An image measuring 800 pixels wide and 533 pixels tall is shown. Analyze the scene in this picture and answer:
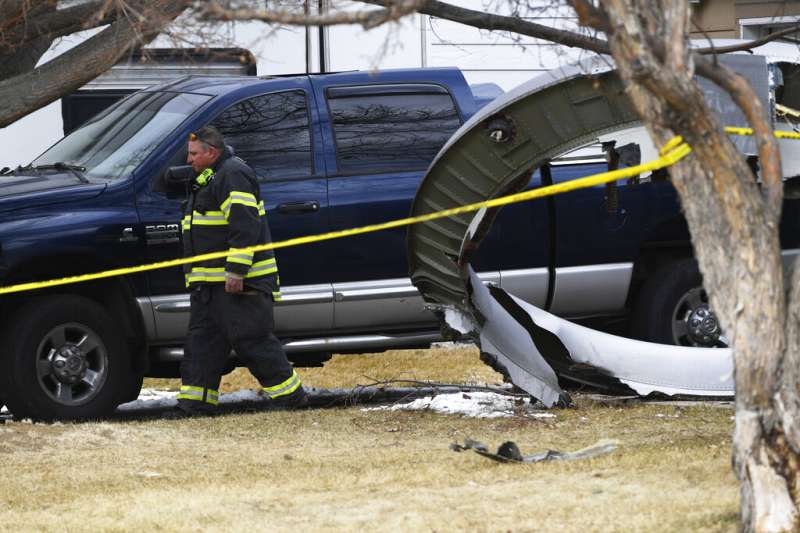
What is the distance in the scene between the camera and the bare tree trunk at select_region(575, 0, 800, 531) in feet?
15.6

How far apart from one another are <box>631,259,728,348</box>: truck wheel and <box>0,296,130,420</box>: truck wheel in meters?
3.39

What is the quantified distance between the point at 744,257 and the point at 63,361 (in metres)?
4.78

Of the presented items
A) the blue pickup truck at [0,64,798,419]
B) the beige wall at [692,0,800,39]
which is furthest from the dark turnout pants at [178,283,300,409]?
the beige wall at [692,0,800,39]

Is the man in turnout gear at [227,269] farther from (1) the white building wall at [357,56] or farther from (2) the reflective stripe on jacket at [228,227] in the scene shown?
(1) the white building wall at [357,56]

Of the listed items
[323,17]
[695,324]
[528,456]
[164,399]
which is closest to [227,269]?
[164,399]

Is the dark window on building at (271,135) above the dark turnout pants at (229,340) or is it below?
above

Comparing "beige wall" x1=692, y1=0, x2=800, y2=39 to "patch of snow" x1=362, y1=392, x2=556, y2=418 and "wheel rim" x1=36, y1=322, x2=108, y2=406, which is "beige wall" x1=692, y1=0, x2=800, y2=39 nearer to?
"patch of snow" x1=362, y1=392, x2=556, y2=418

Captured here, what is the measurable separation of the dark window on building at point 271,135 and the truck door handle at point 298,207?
0.20 m

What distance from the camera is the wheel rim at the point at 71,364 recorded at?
27.6 feet

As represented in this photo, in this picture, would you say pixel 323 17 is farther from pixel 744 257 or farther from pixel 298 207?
pixel 298 207

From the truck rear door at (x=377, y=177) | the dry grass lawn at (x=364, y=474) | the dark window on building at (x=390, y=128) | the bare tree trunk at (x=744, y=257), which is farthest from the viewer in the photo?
the dark window on building at (x=390, y=128)

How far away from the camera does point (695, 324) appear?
31.8ft

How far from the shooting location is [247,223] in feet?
28.1

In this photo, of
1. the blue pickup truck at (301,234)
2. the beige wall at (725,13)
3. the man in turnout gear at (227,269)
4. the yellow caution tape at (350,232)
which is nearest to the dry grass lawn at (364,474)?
the man in turnout gear at (227,269)
